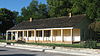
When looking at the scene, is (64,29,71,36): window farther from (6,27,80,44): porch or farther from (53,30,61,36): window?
(53,30,61,36): window

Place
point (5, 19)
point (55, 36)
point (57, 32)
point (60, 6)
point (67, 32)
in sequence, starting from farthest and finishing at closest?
point (5, 19), point (60, 6), point (57, 32), point (55, 36), point (67, 32)

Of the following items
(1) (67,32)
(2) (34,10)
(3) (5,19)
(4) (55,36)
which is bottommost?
(4) (55,36)

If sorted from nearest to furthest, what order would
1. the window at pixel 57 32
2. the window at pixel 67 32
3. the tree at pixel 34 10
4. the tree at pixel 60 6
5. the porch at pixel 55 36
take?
1. the porch at pixel 55 36
2. the window at pixel 67 32
3. the window at pixel 57 32
4. the tree at pixel 60 6
5. the tree at pixel 34 10

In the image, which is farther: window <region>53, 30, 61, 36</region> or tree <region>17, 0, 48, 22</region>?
tree <region>17, 0, 48, 22</region>

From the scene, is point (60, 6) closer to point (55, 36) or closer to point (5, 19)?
point (55, 36)

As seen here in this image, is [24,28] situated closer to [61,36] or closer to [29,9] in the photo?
[61,36]

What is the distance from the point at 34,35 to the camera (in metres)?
39.4

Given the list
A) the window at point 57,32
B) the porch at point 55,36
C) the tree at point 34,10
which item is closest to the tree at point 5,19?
the tree at point 34,10

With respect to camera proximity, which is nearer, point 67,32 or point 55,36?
point 67,32

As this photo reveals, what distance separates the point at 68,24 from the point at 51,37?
432 cm

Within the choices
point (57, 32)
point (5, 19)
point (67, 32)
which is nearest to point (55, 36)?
point (57, 32)

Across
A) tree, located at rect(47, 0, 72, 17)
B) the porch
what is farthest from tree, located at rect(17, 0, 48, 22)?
the porch

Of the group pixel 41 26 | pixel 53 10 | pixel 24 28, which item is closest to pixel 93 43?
pixel 41 26

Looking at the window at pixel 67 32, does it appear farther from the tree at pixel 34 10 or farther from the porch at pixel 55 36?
the tree at pixel 34 10
